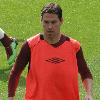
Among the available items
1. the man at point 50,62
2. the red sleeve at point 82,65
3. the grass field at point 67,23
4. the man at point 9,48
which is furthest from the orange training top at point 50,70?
the man at point 9,48

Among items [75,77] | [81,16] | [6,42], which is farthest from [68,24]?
[75,77]

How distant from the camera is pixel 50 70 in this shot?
5.37 m

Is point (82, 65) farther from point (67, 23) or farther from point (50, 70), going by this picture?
point (67, 23)

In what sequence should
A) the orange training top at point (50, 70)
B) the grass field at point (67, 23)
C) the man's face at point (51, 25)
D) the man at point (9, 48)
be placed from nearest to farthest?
the man's face at point (51, 25) < the orange training top at point (50, 70) < the man at point (9, 48) < the grass field at point (67, 23)

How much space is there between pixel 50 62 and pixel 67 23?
1205cm

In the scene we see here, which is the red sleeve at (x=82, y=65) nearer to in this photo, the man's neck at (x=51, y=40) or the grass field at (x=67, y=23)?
the man's neck at (x=51, y=40)

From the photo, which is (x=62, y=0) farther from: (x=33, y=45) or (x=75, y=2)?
(x=33, y=45)

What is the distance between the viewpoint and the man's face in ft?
17.2

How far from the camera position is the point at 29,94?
5492 mm

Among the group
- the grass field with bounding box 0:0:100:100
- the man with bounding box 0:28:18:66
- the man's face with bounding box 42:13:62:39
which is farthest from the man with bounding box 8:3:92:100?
the man with bounding box 0:28:18:66

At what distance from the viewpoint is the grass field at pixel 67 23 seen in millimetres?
12539

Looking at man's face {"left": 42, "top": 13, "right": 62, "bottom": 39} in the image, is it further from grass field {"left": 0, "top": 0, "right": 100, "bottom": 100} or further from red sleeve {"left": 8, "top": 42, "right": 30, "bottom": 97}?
grass field {"left": 0, "top": 0, "right": 100, "bottom": 100}

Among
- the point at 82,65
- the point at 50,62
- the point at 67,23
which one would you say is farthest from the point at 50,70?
the point at 67,23

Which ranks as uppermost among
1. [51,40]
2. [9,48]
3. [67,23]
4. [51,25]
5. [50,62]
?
[51,25]
